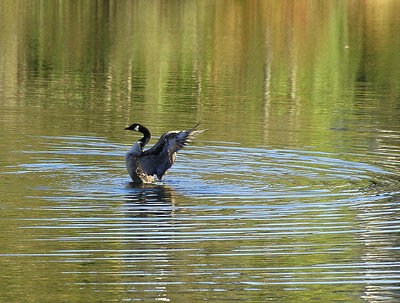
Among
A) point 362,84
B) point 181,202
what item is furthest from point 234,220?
point 362,84

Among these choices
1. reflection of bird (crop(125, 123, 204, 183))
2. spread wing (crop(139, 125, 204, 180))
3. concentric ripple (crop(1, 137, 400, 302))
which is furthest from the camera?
reflection of bird (crop(125, 123, 204, 183))

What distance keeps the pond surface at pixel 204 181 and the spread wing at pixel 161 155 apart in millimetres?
373

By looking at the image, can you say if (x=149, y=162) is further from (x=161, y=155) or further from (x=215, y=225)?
(x=215, y=225)

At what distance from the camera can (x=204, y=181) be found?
17766 mm

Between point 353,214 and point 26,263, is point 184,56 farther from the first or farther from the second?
point 26,263

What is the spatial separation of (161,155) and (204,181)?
937 millimetres

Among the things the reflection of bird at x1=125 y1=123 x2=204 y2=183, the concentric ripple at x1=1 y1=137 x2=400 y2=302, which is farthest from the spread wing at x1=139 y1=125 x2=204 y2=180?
the concentric ripple at x1=1 y1=137 x2=400 y2=302

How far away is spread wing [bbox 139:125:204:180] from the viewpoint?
56.7 feet

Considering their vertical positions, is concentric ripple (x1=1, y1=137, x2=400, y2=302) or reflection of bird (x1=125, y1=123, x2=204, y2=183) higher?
reflection of bird (x1=125, y1=123, x2=204, y2=183)

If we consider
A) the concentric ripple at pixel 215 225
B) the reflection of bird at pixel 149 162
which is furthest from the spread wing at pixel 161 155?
the concentric ripple at pixel 215 225

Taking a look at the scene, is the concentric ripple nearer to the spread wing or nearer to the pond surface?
the pond surface

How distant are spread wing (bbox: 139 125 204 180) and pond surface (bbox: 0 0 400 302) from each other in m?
0.37

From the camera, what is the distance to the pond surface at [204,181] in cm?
1112

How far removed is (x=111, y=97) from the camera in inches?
1236
